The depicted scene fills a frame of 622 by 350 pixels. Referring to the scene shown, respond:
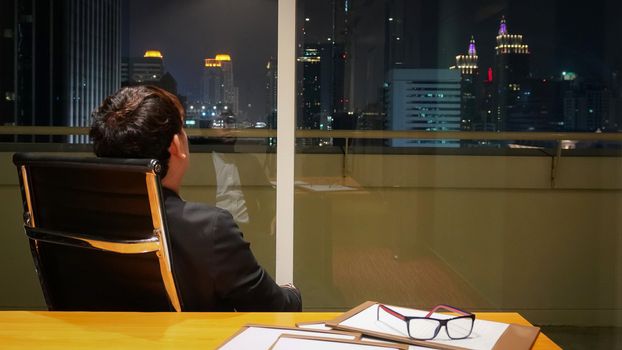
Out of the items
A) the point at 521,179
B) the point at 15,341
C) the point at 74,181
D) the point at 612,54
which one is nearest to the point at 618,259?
the point at 521,179

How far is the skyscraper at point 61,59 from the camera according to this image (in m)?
2.81

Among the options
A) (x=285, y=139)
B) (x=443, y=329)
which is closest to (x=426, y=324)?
(x=443, y=329)

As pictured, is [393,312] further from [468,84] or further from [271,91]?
[468,84]

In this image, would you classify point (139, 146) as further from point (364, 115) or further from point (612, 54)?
point (612, 54)

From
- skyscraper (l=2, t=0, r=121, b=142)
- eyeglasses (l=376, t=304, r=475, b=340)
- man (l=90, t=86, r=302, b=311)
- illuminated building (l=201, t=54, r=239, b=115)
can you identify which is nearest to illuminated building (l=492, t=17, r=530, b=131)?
illuminated building (l=201, t=54, r=239, b=115)

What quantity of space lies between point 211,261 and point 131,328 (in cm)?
26

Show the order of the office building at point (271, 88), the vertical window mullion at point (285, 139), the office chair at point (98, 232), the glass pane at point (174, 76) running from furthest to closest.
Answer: the glass pane at point (174, 76) < the office building at point (271, 88) < the vertical window mullion at point (285, 139) < the office chair at point (98, 232)

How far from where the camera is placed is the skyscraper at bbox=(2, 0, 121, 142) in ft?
9.23

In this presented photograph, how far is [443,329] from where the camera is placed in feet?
3.16

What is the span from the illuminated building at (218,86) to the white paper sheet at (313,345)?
6.69 feet

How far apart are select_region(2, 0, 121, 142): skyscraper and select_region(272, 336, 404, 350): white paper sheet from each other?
7.10 ft

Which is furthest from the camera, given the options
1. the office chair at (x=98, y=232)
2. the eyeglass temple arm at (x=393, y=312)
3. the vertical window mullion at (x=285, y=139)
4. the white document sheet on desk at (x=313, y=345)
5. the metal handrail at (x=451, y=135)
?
the metal handrail at (x=451, y=135)

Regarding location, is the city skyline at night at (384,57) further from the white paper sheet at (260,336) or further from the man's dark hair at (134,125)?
the white paper sheet at (260,336)

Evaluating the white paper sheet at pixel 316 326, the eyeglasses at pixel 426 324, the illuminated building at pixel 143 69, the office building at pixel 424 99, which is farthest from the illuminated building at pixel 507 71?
the white paper sheet at pixel 316 326
